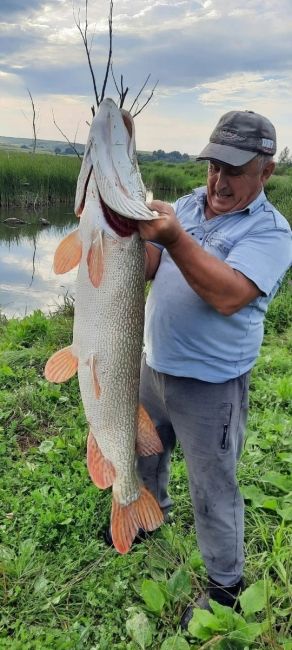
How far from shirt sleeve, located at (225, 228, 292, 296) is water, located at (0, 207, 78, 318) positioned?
5505 mm

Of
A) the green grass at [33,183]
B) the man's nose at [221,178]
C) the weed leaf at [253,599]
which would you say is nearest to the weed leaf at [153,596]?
the weed leaf at [253,599]

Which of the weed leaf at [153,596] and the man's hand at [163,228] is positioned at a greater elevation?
the man's hand at [163,228]

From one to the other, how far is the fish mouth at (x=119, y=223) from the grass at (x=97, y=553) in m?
1.58

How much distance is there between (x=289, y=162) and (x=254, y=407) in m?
37.0

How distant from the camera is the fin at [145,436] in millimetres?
2438

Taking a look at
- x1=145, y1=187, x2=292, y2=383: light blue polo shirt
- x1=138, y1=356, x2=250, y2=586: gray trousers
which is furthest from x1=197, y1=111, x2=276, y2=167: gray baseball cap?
x1=138, y1=356, x2=250, y2=586: gray trousers

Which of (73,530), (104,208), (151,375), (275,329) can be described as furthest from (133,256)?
(275,329)

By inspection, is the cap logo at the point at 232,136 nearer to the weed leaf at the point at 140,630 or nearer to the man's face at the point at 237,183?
the man's face at the point at 237,183

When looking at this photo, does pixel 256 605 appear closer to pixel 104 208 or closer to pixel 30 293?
pixel 104 208

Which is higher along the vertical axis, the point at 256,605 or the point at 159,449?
the point at 159,449

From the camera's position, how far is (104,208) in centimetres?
196

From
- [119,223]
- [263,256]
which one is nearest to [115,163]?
[119,223]

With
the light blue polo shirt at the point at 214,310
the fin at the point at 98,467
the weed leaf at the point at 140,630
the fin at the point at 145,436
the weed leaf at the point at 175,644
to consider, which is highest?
the light blue polo shirt at the point at 214,310

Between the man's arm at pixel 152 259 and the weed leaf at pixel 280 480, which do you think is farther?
the weed leaf at pixel 280 480
